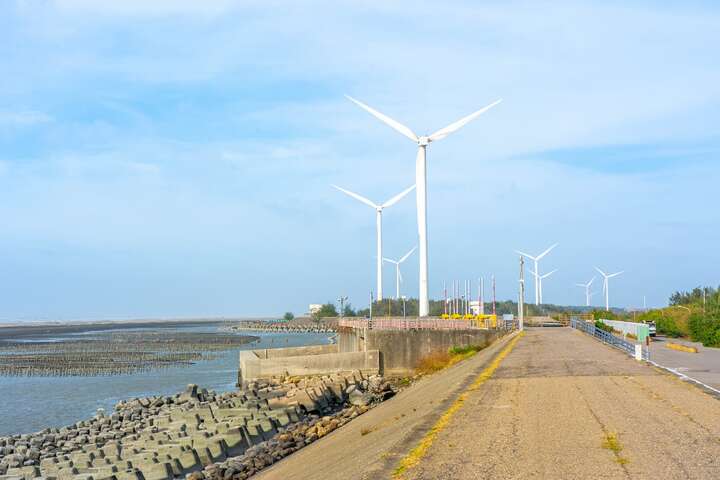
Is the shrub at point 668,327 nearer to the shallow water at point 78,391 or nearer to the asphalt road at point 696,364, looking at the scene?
the asphalt road at point 696,364

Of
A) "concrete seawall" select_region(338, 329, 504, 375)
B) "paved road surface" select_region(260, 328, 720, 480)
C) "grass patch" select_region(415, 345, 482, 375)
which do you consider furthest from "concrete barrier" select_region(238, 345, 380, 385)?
"paved road surface" select_region(260, 328, 720, 480)

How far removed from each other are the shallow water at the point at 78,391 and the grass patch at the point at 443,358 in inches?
508

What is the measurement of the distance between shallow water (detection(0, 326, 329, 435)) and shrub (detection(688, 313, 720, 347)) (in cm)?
3328

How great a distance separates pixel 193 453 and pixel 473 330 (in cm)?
3246

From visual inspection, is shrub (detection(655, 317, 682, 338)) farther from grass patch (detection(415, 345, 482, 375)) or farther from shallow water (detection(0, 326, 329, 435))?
shallow water (detection(0, 326, 329, 435))

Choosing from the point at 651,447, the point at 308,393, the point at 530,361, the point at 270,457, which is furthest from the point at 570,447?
the point at 308,393

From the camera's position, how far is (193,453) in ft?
83.3

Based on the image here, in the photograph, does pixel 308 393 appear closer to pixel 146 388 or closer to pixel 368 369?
pixel 368 369

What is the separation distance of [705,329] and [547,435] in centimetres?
5094

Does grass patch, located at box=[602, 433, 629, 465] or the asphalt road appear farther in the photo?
the asphalt road

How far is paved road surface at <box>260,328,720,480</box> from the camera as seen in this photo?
12852 millimetres

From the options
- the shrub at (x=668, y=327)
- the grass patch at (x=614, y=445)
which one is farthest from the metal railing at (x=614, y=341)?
the grass patch at (x=614, y=445)

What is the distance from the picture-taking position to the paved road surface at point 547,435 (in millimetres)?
12852

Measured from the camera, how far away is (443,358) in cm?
4991
